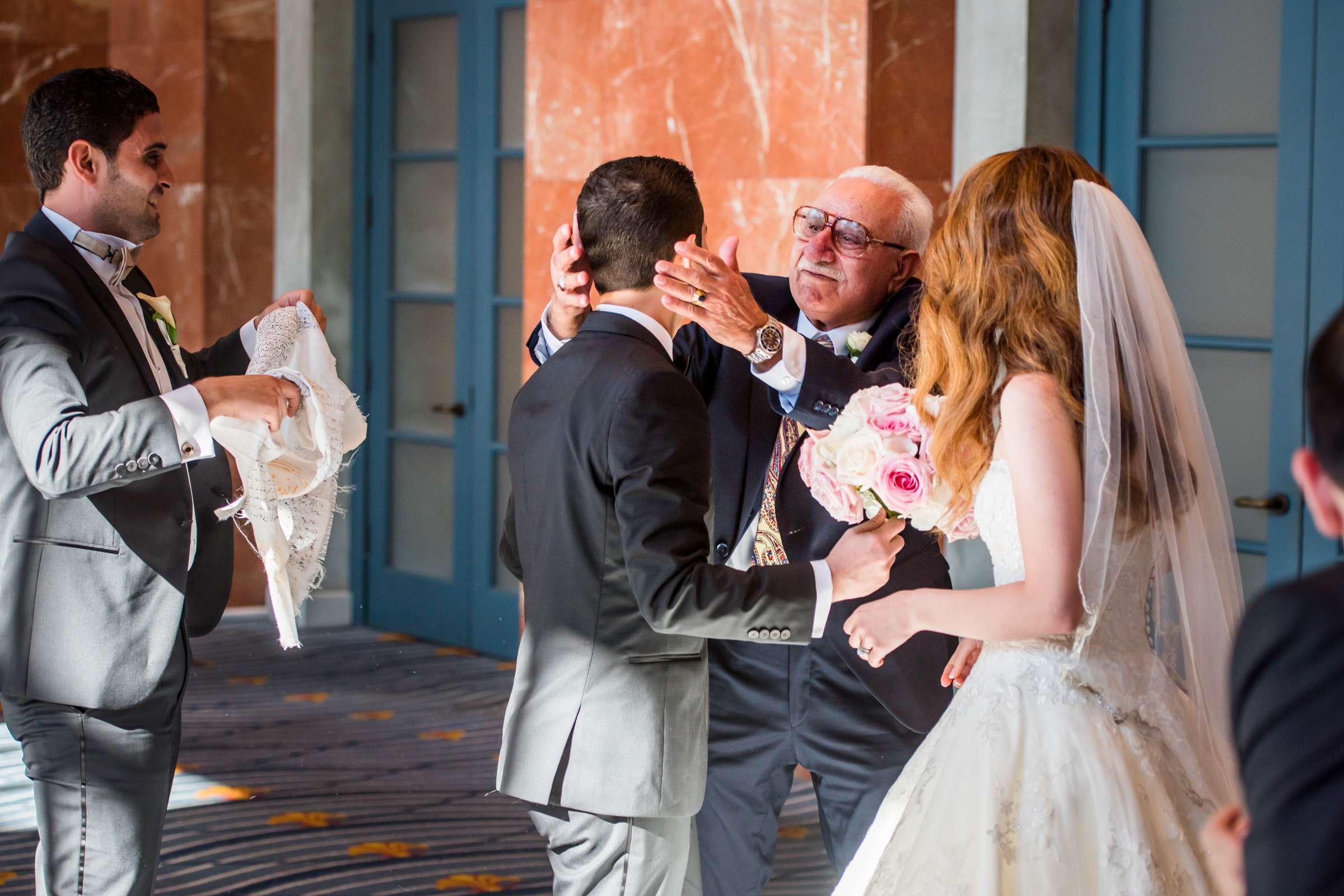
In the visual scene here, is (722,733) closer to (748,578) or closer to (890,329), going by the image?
(748,578)

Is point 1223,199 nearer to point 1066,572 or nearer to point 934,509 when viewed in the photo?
point 934,509

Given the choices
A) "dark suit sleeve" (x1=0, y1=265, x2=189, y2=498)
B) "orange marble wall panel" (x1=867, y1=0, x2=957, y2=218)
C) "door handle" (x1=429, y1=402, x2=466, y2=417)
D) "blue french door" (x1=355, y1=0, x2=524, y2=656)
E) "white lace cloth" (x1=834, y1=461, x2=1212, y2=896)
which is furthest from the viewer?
"door handle" (x1=429, y1=402, x2=466, y2=417)

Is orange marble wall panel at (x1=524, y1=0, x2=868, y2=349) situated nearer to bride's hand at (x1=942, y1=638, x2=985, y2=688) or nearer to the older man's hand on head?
the older man's hand on head

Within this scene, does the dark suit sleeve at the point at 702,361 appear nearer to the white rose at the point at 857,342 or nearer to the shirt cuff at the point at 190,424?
the white rose at the point at 857,342

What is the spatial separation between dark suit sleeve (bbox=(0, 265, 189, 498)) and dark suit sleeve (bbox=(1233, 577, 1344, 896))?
1674mm

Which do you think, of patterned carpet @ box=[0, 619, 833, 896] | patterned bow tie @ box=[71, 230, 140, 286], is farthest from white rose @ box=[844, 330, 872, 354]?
patterned carpet @ box=[0, 619, 833, 896]

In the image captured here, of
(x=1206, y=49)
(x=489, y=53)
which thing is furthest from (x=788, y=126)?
(x=489, y=53)

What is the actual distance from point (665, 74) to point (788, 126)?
59 cm

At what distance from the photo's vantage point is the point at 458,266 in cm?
627

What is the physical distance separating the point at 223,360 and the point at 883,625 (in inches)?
61.1

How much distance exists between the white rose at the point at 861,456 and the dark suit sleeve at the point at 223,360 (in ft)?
4.51

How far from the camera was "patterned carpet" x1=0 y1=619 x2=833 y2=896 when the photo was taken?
Result: 12.0 feet

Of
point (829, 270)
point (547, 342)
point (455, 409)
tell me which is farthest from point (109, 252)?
point (455, 409)

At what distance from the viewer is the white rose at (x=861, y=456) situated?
2.13 meters
